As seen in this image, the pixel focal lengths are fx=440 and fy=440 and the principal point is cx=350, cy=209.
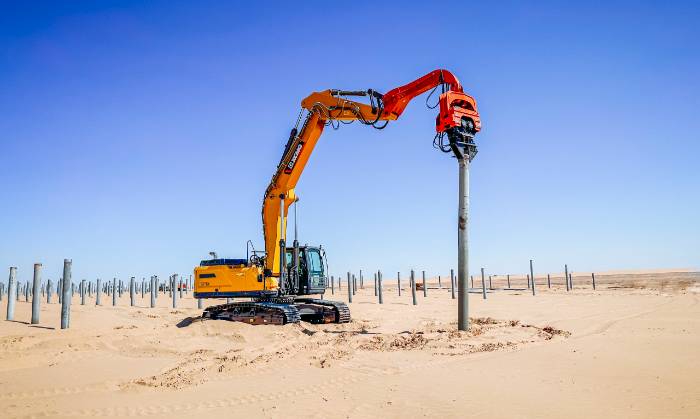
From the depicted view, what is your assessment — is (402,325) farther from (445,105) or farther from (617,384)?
(617,384)

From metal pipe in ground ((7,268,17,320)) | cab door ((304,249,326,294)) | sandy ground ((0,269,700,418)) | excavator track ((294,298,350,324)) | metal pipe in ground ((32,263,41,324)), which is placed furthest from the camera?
metal pipe in ground ((7,268,17,320))

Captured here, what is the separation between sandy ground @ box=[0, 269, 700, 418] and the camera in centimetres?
470

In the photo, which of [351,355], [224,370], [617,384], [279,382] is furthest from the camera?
[351,355]

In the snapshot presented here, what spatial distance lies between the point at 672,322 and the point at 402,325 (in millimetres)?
6992

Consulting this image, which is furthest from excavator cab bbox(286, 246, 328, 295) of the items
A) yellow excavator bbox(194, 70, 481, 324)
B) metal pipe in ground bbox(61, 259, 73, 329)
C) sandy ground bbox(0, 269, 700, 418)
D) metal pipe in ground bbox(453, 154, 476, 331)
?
metal pipe in ground bbox(61, 259, 73, 329)

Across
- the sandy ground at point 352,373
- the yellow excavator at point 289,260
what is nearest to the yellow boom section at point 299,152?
the yellow excavator at point 289,260

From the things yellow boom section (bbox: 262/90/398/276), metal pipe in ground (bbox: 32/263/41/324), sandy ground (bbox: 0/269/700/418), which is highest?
yellow boom section (bbox: 262/90/398/276)

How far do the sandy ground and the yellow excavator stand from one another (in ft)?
5.16

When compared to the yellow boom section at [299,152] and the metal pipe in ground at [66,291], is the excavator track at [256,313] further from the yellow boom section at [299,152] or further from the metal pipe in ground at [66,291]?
the metal pipe in ground at [66,291]

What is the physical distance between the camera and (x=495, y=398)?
16.2 feet

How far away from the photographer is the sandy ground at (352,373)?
4703 millimetres

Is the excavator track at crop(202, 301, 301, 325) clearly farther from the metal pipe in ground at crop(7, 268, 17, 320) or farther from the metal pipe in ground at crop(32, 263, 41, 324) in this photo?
the metal pipe in ground at crop(7, 268, 17, 320)

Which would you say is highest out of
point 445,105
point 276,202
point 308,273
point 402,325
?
point 445,105

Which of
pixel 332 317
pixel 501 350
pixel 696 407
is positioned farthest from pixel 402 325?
pixel 696 407
